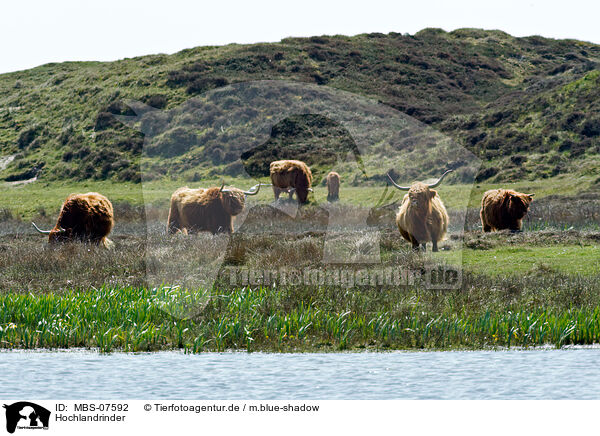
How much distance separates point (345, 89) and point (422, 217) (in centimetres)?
5121

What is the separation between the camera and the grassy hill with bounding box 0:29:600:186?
48.0 meters

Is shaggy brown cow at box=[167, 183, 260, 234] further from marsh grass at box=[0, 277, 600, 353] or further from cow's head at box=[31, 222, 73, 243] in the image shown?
marsh grass at box=[0, 277, 600, 353]

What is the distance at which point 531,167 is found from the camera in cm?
4291

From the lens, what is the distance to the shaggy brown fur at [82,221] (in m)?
17.6

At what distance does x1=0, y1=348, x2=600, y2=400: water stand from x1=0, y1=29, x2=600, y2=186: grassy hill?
3138 centimetres

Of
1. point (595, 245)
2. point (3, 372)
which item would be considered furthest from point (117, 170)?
point (3, 372)

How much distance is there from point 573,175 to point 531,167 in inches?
162

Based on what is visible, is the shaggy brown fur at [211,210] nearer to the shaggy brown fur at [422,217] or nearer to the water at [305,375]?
the shaggy brown fur at [422,217]

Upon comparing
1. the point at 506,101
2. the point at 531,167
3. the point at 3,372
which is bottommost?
the point at 3,372

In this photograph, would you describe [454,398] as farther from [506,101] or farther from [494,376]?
[506,101]
